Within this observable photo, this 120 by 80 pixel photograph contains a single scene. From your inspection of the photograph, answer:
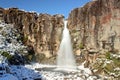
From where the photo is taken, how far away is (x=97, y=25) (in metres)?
52.1

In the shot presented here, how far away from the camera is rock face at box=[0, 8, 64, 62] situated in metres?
58.6

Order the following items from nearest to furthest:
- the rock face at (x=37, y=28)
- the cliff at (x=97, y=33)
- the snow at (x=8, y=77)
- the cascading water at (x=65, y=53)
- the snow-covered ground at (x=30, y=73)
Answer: the snow at (x=8, y=77) → the snow-covered ground at (x=30, y=73) → the cliff at (x=97, y=33) → the cascading water at (x=65, y=53) → the rock face at (x=37, y=28)

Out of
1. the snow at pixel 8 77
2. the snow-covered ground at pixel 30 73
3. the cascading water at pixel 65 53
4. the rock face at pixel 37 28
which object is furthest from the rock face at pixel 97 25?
the snow at pixel 8 77

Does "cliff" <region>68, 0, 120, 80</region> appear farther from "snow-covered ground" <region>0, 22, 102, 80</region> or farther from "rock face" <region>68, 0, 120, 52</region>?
"snow-covered ground" <region>0, 22, 102, 80</region>

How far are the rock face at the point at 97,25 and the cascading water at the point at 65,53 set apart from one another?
1390 mm

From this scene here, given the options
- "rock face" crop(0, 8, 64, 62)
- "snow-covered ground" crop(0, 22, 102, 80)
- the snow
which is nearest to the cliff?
"snow-covered ground" crop(0, 22, 102, 80)

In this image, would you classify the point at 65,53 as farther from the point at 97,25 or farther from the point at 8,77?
the point at 8,77

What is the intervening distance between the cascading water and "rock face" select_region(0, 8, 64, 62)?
4.83 feet

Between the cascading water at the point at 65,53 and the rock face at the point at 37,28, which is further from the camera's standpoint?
the rock face at the point at 37,28

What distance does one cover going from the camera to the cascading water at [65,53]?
5478 cm

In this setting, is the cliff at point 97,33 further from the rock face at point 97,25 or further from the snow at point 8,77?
the snow at point 8,77

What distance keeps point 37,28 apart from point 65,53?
33.5 feet

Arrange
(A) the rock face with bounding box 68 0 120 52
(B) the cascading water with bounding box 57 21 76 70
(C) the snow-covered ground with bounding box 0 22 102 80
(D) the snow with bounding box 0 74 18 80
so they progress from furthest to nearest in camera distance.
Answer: (B) the cascading water with bounding box 57 21 76 70 → (A) the rock face with bounding box 68 0 120 52 → (C) the snow-covered ground with bounding box 0 22 102 80 → (D) the snow with bounding box 0 74 18 80

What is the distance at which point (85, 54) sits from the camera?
5325cm
